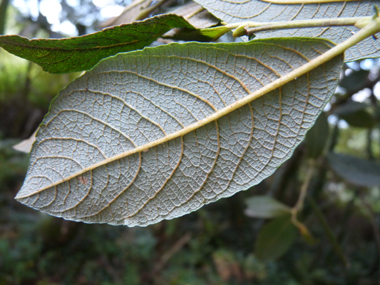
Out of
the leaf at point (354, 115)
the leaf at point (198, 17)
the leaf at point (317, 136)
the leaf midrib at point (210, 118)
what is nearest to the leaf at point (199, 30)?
the leaf at point (198, 17)

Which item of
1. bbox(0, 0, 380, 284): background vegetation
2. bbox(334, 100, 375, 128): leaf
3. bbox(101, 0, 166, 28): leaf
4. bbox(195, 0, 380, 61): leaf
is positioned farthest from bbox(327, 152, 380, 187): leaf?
bbox(101, 0, 166, 28): leaf

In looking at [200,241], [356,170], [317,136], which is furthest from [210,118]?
[200,241]

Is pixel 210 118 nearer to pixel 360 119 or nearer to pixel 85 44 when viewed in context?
pixel 85 44

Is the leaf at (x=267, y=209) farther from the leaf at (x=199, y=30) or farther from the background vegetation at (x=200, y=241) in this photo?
the leaf at (x=199, y=30)

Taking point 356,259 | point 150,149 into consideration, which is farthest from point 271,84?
point 356,259

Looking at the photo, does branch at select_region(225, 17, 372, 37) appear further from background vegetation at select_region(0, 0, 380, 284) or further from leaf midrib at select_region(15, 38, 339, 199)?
background vegetation at select_region(0, 0, 380, 284)
